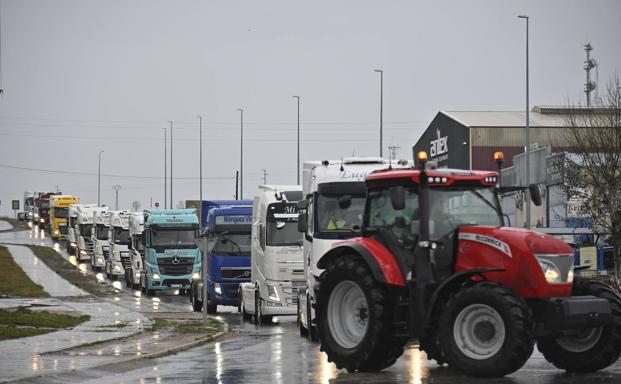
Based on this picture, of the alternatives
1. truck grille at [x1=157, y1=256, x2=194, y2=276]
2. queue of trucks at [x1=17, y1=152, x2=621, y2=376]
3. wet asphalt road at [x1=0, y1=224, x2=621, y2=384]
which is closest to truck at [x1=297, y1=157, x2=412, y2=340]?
wet asphalt road at [x1=0, y1=224, x2=621, y2=384]

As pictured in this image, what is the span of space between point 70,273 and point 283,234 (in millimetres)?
33288

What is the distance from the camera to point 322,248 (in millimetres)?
25578

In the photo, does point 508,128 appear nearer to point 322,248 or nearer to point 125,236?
point 125,236

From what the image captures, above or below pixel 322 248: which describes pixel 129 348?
below

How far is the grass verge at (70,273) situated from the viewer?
52725mm

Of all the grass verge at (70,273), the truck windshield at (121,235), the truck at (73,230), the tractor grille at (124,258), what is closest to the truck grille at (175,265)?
the grass verge at (70,273)

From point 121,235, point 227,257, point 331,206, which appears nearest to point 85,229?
point 121,235

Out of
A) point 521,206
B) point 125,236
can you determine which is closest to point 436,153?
point 521,206

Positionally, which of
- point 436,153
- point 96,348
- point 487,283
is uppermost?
point 436,153

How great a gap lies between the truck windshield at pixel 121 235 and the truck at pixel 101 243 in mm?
4630

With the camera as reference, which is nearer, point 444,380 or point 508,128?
point 444,380

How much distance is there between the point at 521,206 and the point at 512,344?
2327 inches

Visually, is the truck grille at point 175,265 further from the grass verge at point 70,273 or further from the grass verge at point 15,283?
the grass verge at point 15,283

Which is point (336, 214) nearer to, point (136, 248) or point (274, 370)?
point (274, 370)
